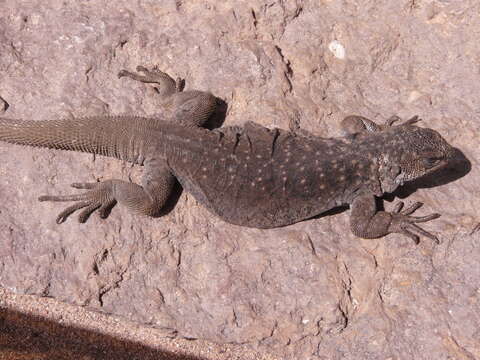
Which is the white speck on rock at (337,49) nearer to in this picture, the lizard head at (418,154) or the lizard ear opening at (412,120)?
the lizard ear opening at (412,120)

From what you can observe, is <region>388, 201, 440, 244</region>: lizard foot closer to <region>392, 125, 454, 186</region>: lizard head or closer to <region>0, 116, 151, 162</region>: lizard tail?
<region>392, 125, 454, 186</region>: lizard head

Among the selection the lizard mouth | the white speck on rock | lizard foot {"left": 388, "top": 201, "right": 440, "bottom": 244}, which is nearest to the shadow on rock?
lizard foot {"left": 388, "top": 201, "right": 440, "bottom": 244}

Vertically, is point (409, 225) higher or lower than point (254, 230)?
higher

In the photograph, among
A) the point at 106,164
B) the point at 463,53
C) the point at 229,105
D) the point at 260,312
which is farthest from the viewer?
the point at 463,53

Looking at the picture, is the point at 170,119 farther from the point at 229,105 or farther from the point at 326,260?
the point at 326,260

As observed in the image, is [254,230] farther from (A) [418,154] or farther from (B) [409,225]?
(A) [418,154]

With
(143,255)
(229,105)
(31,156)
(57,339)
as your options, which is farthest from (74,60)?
(57,339)

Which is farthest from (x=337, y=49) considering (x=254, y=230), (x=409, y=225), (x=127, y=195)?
(x=127, y=195)
